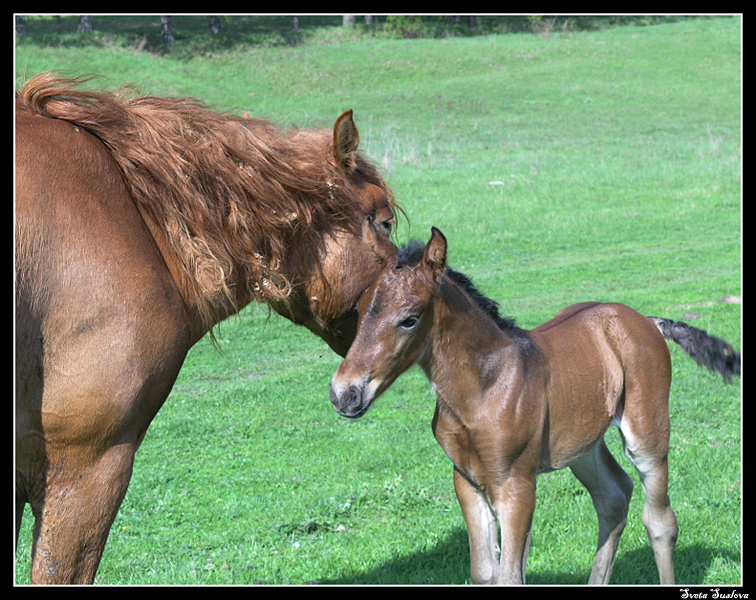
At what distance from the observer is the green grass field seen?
4457mm

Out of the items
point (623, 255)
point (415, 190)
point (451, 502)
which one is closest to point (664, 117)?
point (415, 190)

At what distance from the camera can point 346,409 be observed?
112 inches

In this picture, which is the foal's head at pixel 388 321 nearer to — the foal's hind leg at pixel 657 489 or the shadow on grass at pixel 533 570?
the foal's hind leg at pixel 657 489

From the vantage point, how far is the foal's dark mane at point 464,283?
3133 mm

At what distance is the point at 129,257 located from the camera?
93.1 inches

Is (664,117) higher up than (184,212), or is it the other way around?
(184,212)

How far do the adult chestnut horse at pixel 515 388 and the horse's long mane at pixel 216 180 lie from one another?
1.01 ft

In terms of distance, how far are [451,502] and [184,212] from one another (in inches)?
126

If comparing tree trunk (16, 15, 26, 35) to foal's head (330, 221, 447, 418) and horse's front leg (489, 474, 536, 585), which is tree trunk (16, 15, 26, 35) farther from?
horse's front leg (489, 474, 536, 585)

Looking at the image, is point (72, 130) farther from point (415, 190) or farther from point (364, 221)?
point (415, 190)

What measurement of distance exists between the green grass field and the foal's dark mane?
56.1 inches

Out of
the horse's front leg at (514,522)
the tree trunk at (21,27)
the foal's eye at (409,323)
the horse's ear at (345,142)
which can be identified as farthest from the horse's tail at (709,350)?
the tree trunk at (21,27)

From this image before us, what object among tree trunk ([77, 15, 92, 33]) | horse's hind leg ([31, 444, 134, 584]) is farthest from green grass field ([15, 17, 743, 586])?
horse's hind leg ([31, 444, 134, 584])

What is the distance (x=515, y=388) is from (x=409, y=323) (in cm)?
64
